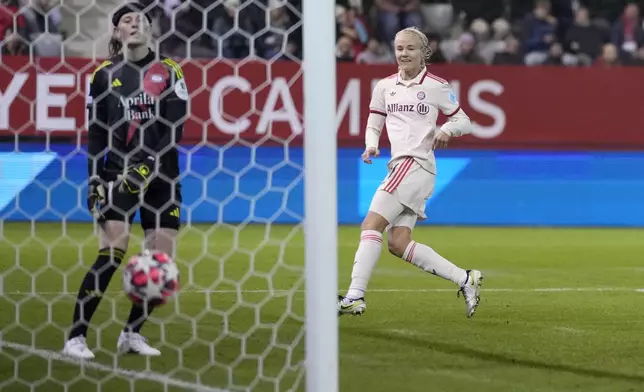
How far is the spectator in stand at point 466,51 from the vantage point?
13.7m

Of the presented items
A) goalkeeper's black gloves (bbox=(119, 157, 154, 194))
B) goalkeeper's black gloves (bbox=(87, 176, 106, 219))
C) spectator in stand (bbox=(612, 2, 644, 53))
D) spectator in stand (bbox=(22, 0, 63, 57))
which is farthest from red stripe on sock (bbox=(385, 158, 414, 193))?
spectator in stand (bbox=(612, 2, 644, 53))

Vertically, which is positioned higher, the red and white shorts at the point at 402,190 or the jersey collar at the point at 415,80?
the jersey collar at the point at 415,80

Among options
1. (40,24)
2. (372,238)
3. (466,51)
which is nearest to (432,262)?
(372,238)

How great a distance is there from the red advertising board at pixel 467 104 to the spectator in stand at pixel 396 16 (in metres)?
1.37

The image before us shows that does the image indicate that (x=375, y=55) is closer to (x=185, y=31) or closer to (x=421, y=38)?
(x=185, y=31)

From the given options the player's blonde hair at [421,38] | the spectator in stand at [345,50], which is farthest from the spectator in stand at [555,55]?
the player's blonde hair at [421,38]

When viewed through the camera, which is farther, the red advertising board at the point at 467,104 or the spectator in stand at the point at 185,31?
the red advertising board at the point at 467,104

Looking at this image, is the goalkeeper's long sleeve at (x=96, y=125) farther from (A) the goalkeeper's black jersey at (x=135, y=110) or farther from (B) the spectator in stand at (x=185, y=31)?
(B) the spectator in stand at (x=185, y=31)

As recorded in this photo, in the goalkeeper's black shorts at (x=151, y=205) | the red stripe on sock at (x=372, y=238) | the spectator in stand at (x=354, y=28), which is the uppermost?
the spectator in stand at (x=354, y=28)

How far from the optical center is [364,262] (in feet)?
19.5

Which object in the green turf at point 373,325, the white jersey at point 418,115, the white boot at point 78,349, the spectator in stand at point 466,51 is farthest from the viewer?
the spectator in stand at point 466,51

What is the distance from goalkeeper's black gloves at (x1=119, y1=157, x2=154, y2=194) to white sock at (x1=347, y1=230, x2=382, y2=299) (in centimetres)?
149

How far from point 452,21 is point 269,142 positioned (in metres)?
3.70

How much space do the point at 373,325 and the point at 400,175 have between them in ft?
2.58
